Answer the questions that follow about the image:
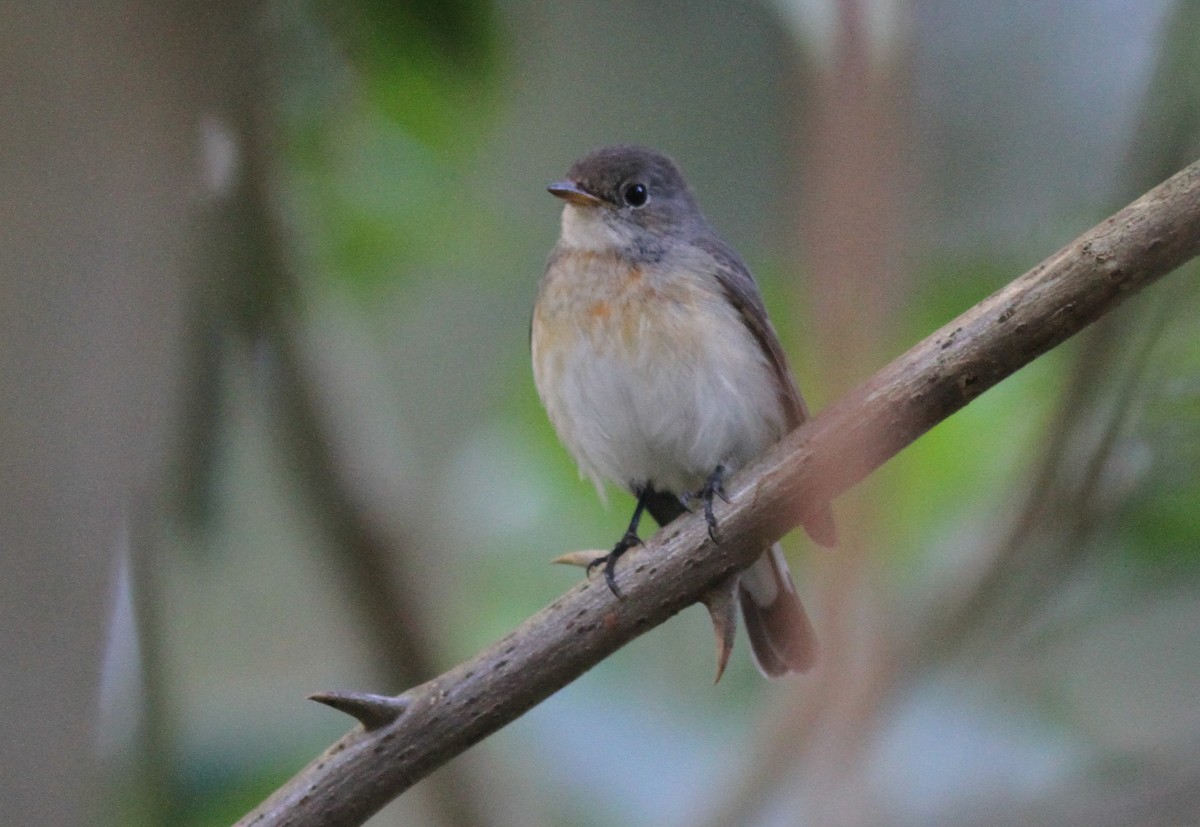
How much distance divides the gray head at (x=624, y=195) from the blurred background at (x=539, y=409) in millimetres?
309

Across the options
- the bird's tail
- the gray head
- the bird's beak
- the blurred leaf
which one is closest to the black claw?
the bird's tail

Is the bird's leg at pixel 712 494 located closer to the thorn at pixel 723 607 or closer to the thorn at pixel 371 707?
→ the thorn at pixel 723 607

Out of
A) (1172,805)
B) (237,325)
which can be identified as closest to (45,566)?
(237,325)

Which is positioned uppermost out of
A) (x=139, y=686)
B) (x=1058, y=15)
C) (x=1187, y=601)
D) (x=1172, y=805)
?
(x=1058, y=15)

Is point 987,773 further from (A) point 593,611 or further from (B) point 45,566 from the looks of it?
(B) point 45,566

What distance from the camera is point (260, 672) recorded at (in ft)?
17.6

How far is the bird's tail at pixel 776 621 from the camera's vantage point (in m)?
3.86

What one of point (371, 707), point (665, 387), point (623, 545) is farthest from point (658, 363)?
point (371, 707)

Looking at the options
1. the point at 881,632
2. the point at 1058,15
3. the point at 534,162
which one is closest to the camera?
the point at 881,632

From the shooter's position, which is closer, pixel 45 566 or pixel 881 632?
pixel 45 566

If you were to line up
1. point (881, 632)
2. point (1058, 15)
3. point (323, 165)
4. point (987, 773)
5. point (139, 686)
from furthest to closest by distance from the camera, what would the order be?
1. point (1058, 15)
2. point (323, 165)
3. point (987, 773)
4. point (139, 686)
5. point (881, 632)

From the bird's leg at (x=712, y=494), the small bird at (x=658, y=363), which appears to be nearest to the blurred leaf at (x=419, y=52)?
the small bird at (x=658, y=363)

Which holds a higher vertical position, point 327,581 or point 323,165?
point 323,165

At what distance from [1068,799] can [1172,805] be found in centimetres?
69
